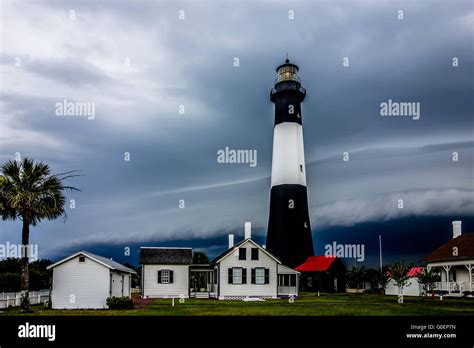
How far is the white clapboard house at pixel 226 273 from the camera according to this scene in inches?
1478

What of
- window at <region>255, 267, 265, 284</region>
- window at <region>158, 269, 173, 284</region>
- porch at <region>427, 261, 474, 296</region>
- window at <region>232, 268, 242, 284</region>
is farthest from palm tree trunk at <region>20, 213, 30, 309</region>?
porch at <region>427, 261, 474, 296</region>

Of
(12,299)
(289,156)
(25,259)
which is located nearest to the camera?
(25,259)

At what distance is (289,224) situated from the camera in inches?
1793

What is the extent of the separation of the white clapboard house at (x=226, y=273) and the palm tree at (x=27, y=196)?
1296cm

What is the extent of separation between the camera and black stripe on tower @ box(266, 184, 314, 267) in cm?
4519

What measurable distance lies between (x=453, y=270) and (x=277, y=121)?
741 inches

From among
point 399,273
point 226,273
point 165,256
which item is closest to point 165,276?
point 165,256

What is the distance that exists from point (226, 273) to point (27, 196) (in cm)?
1644

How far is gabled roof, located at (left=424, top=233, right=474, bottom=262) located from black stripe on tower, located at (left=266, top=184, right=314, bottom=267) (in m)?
10.9

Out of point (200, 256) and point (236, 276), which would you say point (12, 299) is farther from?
point (200, 256)

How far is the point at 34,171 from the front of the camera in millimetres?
25719

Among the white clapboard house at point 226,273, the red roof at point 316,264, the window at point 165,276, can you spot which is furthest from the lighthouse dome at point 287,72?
the window at point 165,276

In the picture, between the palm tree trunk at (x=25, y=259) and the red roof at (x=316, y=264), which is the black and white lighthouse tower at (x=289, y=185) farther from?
the palm tree trunk at (x=25, y=259)
